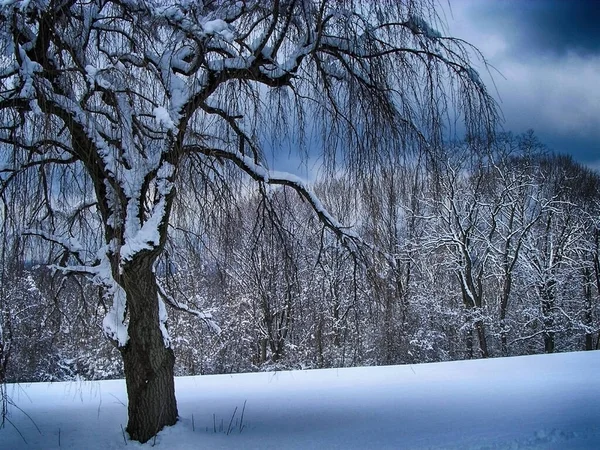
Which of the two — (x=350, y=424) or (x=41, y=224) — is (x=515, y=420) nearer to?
(x=350, y=424)

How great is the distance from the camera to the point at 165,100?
384 cm

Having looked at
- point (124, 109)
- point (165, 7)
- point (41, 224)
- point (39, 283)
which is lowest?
point (39, 283)

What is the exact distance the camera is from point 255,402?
224 inches

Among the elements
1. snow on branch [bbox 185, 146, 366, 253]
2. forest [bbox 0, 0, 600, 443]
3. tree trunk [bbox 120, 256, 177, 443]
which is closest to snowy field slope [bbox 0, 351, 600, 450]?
tree trunk [bbox 120, 256, 177, 443]

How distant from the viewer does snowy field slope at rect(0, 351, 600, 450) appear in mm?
3900

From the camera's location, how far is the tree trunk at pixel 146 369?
13.0 feet

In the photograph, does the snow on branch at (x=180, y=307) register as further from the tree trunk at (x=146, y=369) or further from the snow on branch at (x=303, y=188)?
the snow on branch at (x=303, y=188)

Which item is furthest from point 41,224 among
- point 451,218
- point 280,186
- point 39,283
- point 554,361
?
point 451,218

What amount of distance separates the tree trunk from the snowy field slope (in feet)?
0.47

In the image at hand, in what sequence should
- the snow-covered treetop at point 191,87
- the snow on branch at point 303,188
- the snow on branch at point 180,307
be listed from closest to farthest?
the snow-covered treetop at point 191,87
the snow on branch at point 303,188
the snow on branch at point 180,307

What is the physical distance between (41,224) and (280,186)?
2050mm

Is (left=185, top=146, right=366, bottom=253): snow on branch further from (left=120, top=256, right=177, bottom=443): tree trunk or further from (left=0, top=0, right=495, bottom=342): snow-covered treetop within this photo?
(left=120, top=256, right=177, bottom=443): tree trunk

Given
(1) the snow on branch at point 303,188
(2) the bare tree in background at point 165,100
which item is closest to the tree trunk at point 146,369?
(2) the bare tree in background at point 165,100

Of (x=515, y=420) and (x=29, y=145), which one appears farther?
(x=515, y=420)
